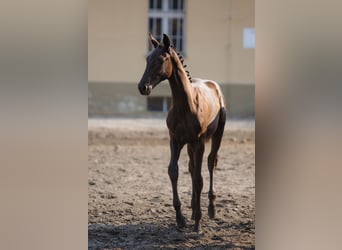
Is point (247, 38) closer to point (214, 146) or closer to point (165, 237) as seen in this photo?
point (214, 146)

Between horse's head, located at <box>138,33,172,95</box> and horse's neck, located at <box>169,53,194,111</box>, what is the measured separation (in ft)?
0.16

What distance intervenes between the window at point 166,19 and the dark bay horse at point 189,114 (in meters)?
2.85

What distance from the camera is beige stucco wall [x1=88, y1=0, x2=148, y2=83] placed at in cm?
402

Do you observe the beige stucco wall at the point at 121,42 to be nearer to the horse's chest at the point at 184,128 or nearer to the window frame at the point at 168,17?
the window frame at the point at 168,17

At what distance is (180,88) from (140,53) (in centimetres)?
268

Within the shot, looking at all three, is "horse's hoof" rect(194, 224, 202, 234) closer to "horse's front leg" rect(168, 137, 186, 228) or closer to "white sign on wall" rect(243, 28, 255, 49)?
"horse's front leg" rect(168, 137, 186, 228)

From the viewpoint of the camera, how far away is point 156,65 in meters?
1.56

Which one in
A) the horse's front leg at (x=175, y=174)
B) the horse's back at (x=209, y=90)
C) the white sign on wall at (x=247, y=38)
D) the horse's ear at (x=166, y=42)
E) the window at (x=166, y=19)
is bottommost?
the horse's front leg at (x=175, y=174)

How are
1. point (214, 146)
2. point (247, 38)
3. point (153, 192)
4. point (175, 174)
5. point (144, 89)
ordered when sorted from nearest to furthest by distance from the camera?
point (144, 89) < point (175, 174) < point (214, 146) < point (153, 192) < point (247, 38)

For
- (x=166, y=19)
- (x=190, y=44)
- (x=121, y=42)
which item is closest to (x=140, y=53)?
(x=121, y=42)

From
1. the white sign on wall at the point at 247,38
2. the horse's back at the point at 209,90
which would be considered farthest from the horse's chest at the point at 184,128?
the white sign on wall at the point at 247,38

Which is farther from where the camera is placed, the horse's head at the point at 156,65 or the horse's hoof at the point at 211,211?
the horse's hoof at the point at 211,211

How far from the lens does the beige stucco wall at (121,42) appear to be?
4016 mm
